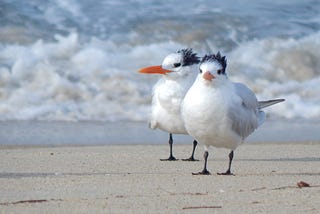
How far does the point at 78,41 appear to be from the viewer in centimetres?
1266

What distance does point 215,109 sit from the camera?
6.05 meters

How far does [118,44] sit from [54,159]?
5.83 m

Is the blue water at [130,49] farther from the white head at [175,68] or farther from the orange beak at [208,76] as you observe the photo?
the orange beak at [208,76]

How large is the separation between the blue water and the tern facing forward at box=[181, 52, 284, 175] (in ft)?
11.3

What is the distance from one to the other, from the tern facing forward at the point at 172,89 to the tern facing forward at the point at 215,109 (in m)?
1.10

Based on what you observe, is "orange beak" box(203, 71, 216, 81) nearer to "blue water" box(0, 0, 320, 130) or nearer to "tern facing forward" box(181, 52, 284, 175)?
"tern facing forward" box(181, 52, 284, 175)

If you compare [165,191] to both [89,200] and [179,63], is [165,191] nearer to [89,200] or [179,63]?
[89,200]

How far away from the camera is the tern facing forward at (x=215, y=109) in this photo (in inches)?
238

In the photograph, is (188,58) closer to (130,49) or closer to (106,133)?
(106,133)

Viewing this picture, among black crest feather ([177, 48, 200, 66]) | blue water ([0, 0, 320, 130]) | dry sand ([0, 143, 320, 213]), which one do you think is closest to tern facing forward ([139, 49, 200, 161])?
black crest feather ([177, 48, 200, 66])

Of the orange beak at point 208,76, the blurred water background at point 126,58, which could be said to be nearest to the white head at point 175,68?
the blurred water background at point 126,58

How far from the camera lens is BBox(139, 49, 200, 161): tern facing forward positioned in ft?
24.1

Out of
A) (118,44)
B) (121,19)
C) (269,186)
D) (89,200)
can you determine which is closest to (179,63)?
(269,186)

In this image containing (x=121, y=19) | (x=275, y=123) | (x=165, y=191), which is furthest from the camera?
(x=121, y=19)
